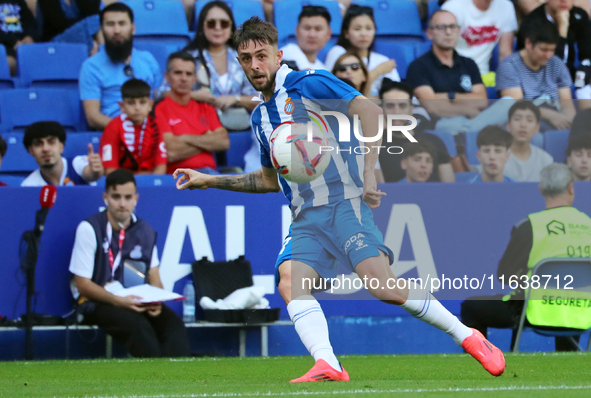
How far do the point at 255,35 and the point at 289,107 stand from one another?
0.42 metres

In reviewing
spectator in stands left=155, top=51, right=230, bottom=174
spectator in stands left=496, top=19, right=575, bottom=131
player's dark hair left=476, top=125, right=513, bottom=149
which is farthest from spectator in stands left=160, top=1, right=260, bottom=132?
spectator in stands left=496, top=19, right=575, bottom=131

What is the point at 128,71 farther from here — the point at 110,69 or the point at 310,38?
the point at 310,38

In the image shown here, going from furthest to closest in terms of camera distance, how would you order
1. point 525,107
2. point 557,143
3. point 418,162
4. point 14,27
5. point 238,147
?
1. point 14,27
2. point 238,147
3. point 525,107
4. point 557,143
5. point 418,162

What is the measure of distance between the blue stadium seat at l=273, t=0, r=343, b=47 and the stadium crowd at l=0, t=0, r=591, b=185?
0.8 inches

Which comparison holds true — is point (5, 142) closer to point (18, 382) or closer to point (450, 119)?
point (18, 382)

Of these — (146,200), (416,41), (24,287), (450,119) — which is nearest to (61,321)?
(24,287)

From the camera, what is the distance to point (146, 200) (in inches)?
284

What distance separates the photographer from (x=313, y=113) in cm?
442

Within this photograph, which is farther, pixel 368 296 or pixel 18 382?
pixel 368 296

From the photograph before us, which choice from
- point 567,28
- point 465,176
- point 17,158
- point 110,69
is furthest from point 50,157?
point 567,28

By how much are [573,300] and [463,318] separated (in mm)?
1001

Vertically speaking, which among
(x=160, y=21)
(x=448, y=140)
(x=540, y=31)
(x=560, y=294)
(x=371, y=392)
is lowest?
(x=560, y=294)

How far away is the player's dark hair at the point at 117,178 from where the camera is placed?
6.78 m

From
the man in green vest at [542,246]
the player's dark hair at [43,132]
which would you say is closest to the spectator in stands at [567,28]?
the man in green vest at [542,246]
